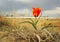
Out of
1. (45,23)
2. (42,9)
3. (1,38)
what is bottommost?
(1,38)

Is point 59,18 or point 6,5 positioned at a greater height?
point 6,5

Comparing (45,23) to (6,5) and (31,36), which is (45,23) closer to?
(31,36)

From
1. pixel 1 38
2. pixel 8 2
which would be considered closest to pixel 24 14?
pixel 8 2

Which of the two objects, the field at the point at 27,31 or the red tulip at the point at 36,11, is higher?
the red tulip at the point at 36,11

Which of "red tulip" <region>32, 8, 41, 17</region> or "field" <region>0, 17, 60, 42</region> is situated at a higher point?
"red tulip" <region>32, 8, 41, 17</region>

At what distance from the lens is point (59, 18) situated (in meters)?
1.24

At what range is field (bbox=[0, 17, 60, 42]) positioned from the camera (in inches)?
48.6

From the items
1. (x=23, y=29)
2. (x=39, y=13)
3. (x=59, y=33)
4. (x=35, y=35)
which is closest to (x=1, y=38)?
(x=23, y=29)

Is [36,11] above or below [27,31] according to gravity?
above

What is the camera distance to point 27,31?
1244 mm

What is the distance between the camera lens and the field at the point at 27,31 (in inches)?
48.6

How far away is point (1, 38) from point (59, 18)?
0.60m

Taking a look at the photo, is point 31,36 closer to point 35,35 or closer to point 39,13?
point 35,35

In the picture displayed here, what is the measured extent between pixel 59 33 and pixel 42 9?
0.29 meters
